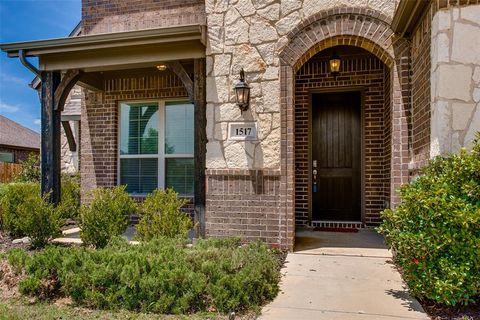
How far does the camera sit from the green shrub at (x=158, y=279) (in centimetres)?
306

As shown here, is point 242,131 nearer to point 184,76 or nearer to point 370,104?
point 184,76

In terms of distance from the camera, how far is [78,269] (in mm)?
3367

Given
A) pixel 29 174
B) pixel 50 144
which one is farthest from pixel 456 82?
pixel 29 174

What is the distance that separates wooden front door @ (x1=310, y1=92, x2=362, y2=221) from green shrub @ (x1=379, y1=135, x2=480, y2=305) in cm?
361

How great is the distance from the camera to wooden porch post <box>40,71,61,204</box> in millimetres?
5777

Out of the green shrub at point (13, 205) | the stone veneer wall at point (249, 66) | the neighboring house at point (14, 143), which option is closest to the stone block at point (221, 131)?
the stone veneer wall at point (249, 66)

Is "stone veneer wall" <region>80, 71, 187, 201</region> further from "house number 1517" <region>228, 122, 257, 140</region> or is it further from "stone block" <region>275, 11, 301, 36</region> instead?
"stone block" <region>275, 11, 301, 36</region>

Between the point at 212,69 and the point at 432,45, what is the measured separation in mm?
2891

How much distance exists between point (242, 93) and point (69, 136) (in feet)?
20.5

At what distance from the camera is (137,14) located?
282 inches

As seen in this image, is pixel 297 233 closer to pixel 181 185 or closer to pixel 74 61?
pixel 181 185

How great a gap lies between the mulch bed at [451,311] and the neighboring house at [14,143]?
20614 mm

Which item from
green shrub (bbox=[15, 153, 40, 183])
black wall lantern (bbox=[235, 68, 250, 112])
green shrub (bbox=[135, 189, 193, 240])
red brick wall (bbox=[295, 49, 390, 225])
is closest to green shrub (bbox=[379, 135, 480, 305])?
black wall lantern (bbox=[235, 68, 250, 112])

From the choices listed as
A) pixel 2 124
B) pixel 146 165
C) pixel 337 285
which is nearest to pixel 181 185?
pixel 146 165
